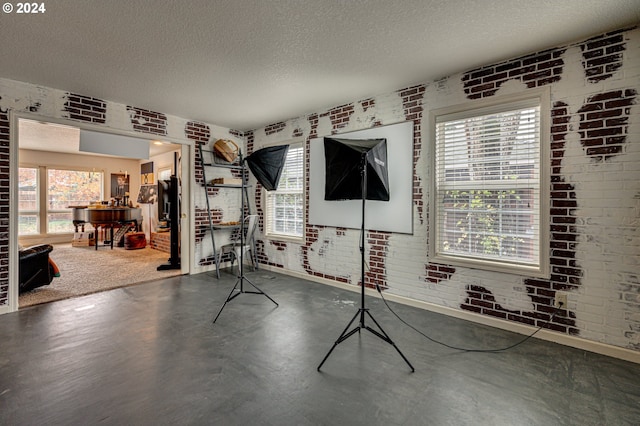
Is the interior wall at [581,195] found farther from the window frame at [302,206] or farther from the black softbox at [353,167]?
the window frame at [302,206]

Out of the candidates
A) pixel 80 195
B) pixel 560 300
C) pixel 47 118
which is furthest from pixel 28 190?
pixel 560 300

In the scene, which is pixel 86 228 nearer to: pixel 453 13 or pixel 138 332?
pixel 138 332

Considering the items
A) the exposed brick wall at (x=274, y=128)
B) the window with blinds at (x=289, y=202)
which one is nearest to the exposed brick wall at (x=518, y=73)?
the window with blinds at (x=289, y=202)

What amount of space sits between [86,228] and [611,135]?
10.9 m

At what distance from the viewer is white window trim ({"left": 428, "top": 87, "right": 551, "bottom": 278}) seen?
8.46 feet

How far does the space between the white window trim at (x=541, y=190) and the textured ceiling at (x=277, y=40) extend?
0.38m

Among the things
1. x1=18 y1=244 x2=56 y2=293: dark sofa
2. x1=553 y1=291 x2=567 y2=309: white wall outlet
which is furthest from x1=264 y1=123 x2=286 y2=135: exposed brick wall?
x1=553 y1=291 x2=567 y2=309: white wall outlet

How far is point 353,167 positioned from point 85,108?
11.7 ft

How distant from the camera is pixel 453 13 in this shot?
208 centimetres

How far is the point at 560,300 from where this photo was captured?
2.53 meters

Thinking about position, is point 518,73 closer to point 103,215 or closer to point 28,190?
point 103,215

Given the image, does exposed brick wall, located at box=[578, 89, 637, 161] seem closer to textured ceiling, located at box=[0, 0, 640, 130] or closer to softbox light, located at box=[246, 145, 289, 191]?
textured ceiling, located at box=[0, 0, 640, 130]

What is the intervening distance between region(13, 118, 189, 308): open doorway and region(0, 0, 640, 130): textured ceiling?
337 centimetres

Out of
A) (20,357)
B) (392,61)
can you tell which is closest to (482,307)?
(392,61)
